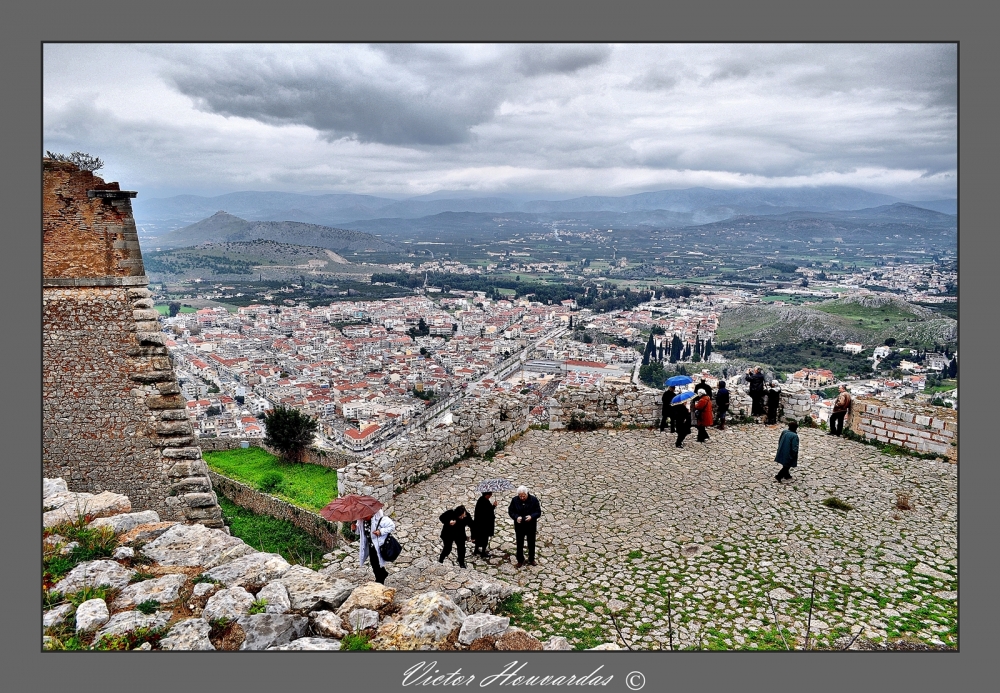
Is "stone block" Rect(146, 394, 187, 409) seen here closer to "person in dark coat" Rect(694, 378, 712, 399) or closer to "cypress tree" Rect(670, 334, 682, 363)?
"person in dark coat" Rect(694, 378, 712, 399)

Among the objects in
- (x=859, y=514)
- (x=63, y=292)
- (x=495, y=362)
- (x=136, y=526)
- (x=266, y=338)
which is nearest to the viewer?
(x=136, y=526)

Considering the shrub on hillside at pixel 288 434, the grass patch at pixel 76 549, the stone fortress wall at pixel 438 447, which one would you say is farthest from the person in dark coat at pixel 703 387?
the shrub on hillside at pixel 288 434

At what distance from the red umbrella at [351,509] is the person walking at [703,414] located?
620 cm

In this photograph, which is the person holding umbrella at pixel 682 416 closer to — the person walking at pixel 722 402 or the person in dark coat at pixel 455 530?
the person walking at pixel 722 402

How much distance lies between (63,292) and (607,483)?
737 centimetres

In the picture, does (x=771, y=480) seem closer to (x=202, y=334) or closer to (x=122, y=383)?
(x=122, y=383)

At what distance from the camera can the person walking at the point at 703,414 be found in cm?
992

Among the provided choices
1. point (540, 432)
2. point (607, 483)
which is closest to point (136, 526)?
point (607, 483)

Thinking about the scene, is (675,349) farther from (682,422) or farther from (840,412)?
(682,422)

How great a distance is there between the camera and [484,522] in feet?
21.1

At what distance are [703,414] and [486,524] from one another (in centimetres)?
513

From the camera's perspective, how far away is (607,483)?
336 inches

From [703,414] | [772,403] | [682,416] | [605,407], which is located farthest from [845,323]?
[682,416]

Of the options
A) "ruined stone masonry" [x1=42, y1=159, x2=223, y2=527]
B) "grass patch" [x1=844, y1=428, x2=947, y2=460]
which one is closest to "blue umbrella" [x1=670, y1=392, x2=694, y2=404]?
"grass patch" [x1=844, y1=428, x2=947, y2=460]
